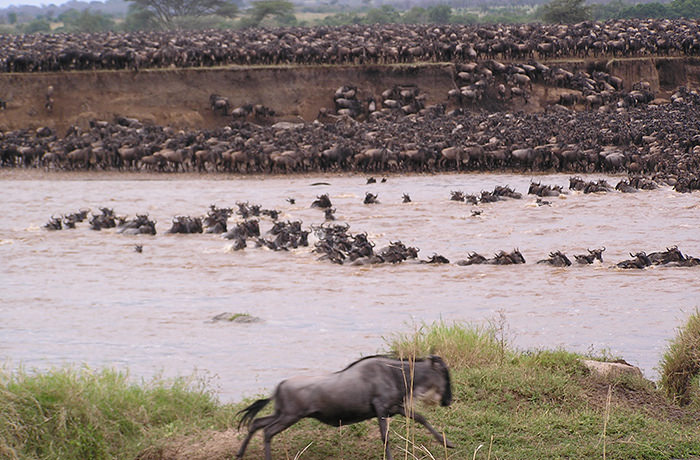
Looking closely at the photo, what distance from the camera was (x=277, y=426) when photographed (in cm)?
575

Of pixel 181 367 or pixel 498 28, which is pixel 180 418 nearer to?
pixel 181 367

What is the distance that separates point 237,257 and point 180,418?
9.58m

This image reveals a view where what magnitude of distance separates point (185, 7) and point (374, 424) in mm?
87690

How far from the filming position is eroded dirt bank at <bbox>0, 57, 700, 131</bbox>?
120ft

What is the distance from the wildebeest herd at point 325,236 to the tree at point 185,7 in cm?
7145

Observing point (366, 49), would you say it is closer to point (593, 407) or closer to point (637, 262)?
point (637, 262)

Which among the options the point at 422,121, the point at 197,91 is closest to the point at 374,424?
the point at 422,121

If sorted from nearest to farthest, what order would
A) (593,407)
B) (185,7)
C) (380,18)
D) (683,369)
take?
1. (593,407)
2. (683,369)
3. (185,7)
4. (380,18)

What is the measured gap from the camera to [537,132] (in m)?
30.0

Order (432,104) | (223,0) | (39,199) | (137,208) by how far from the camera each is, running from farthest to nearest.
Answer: (223,0) < (432,104) < (39,199) < (137,208)

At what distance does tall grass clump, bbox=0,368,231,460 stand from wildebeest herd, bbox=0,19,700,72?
32788 mm

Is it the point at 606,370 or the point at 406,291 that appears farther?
the point at 406,291

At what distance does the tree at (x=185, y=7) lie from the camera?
89.8 metres

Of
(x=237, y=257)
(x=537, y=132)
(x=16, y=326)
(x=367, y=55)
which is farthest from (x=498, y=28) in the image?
(x=16, y=326)
